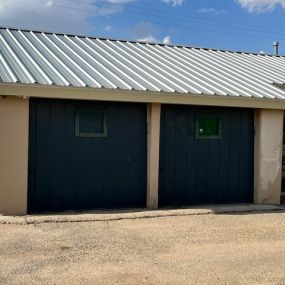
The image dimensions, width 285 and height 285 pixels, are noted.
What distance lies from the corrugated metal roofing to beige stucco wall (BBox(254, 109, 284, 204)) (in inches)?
20.7

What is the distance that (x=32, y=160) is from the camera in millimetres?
9359

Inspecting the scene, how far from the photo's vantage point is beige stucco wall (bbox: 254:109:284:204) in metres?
11.1

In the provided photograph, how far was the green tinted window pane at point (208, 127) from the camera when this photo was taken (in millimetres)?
10703

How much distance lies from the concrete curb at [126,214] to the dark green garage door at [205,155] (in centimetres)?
54

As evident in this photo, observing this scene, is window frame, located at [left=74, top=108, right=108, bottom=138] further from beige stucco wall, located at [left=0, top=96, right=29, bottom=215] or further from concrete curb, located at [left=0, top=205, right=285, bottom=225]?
concrete curb, located at [left=0, top=205, right=285, bottom=225]

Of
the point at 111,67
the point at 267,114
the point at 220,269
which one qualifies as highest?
the point at 111,67

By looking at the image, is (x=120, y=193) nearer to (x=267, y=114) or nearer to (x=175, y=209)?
(x=175, y=209)

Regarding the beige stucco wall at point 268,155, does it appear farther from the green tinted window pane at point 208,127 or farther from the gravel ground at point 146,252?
the gravel ground at point 146,252

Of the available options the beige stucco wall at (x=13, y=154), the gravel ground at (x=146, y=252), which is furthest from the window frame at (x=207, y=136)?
the beige stucco wall at (x=13, y=154)

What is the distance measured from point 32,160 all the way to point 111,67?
112 inches

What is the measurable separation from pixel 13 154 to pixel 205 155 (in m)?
3.88

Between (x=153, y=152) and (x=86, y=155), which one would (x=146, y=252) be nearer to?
(x=86, y=155)

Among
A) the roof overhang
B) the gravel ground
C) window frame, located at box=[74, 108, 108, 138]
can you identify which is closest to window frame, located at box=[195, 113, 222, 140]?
the roof overhang

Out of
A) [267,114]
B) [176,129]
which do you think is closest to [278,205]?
[267,114]
